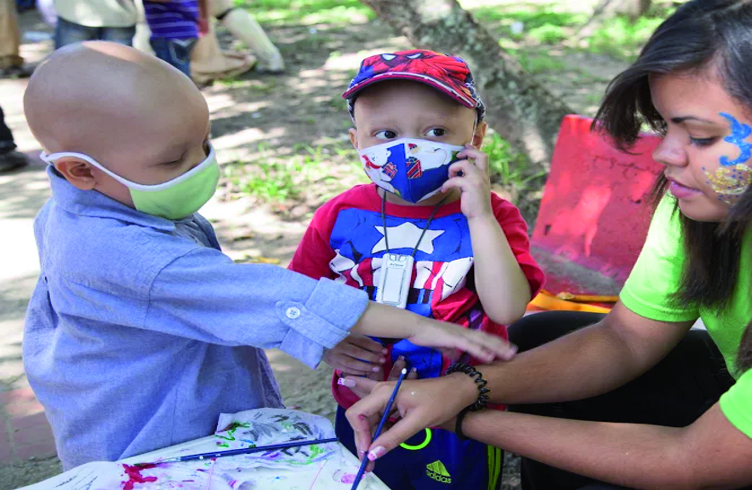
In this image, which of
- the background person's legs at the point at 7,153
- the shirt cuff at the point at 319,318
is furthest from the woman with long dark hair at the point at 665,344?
the background person's legs at the point at 7,153

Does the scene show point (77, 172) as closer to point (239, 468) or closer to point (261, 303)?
point (261, 303)

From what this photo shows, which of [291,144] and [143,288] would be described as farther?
[291,144]

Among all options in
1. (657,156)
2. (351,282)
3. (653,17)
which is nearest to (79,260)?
(351,282)

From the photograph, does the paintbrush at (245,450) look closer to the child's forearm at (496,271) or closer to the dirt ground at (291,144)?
the child's forearm at (496,271)

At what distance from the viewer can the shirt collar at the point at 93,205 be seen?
1.62 meters

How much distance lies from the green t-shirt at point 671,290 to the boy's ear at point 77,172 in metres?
1.38

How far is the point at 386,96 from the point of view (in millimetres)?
1886

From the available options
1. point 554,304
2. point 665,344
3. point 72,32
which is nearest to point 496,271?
point 665,344

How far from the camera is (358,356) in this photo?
6.26ft

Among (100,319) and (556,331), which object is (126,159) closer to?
(100,319)

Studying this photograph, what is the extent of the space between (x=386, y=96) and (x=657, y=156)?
63cm

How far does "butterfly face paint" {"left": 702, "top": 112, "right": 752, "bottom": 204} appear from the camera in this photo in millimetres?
1544

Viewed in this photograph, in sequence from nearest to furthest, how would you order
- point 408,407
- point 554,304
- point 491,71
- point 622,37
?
point 408,407, point 554,304, point 491,71, point 622,37

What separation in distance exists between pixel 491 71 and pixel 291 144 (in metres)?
1.96
